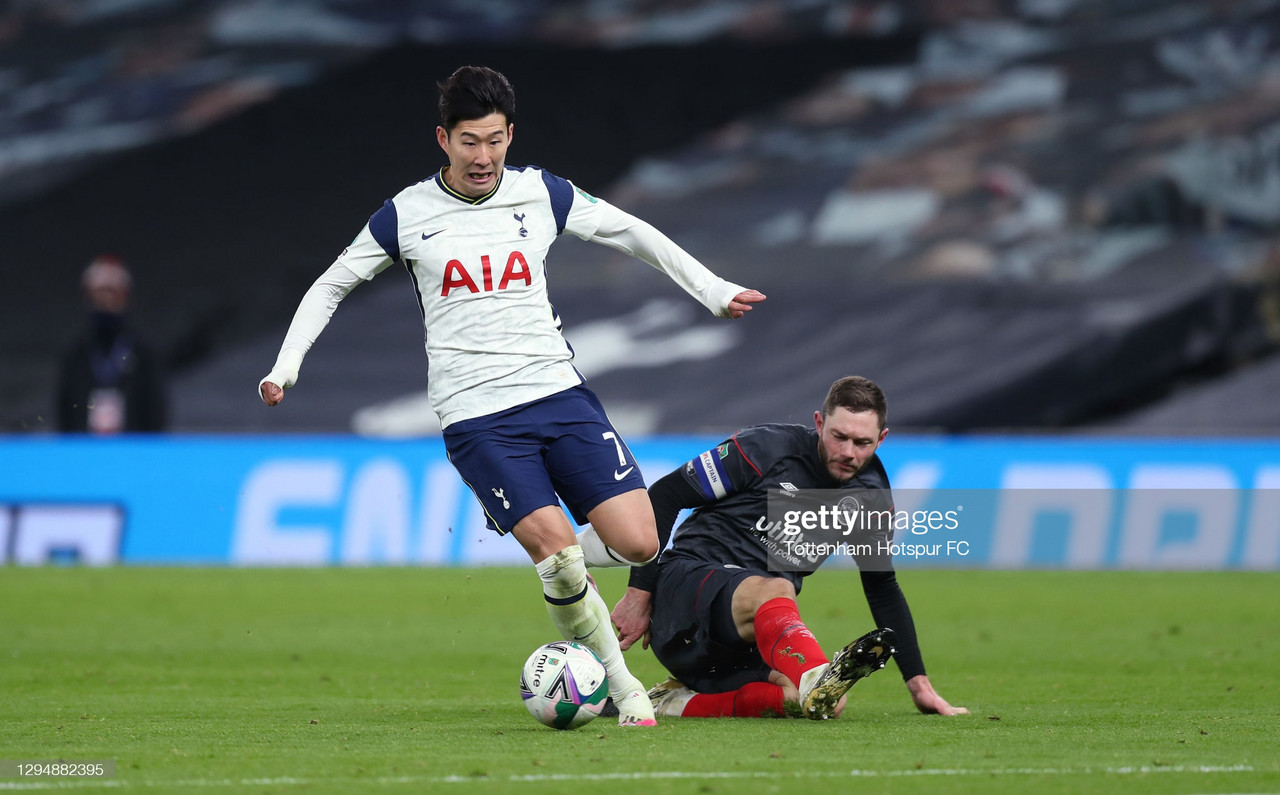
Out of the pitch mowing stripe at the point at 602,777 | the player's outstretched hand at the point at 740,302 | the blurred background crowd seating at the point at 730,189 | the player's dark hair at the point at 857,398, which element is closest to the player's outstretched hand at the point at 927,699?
the player's dark hair at the point at 857,398

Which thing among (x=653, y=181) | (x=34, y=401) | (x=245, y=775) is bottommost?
(x=245, y=775)

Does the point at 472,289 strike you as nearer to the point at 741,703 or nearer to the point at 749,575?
the point at 749,575

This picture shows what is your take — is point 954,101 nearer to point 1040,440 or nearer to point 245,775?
point 1040,440

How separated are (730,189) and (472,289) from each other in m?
15.6

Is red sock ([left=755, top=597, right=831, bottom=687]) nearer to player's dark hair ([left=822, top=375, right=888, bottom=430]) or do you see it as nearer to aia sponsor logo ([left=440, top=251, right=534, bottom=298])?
player's dark hair ([left=822, top=375, right=888, bottom=430])

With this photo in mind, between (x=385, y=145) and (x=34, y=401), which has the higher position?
(x=385, y=145)

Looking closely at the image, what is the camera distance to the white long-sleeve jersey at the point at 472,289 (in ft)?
18.4

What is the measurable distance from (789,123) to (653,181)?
6.50 feet

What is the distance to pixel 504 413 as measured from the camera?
5.59 m

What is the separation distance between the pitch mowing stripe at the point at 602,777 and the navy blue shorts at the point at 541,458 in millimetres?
1413

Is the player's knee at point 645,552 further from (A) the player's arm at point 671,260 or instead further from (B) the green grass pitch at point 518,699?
(A) the player's arm at point 671,260

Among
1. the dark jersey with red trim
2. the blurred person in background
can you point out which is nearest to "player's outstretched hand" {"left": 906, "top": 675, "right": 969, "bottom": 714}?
the dark jersey with red trim

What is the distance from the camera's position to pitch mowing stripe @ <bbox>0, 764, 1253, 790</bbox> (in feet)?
13.5

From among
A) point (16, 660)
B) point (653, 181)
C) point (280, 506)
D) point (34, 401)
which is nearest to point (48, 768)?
point (16, 660)
